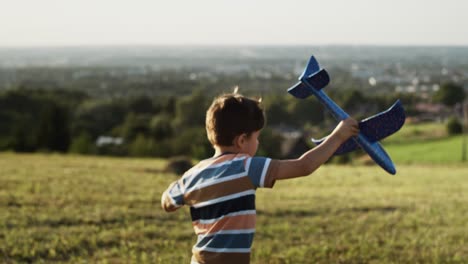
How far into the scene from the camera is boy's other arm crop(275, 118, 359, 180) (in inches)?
104

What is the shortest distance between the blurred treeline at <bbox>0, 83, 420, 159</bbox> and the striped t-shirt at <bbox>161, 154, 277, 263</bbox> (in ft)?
110

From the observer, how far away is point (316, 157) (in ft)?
8.64

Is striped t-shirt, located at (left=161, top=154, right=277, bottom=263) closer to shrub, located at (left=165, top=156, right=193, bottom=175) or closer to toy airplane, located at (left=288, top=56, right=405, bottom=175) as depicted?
toy airplane, located at (left=288, top=56, right=405, bottom=175)

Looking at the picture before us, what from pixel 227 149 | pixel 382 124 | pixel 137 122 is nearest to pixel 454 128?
pixel 137 122

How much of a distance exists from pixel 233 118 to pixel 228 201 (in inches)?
15.5

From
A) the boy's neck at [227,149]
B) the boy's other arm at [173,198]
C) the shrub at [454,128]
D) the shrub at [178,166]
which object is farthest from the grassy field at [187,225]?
the shrub at [454,128]

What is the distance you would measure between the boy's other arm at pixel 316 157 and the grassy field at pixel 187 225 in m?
3.21

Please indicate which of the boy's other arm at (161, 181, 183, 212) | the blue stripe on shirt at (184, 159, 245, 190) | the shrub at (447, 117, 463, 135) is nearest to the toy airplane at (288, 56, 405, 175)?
the blue stripe on shirt at (184, 159, 245, 190)

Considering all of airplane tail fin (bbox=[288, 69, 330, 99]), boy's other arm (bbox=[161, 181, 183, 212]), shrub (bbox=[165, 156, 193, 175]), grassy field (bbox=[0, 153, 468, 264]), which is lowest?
shrub (bbox=[165, 156, 193, 175])

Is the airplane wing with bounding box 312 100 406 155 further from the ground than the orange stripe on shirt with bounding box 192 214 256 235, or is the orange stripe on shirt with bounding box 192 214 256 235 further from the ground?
the airplane wing with bounding box 312 100 406 155

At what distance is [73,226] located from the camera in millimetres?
7152

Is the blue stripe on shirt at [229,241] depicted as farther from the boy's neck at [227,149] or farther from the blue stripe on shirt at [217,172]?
the boy's neck at [227,149]

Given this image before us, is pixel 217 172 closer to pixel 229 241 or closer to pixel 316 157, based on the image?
pixel 229 241

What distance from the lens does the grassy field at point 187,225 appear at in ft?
19.4
